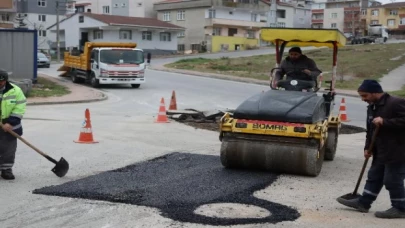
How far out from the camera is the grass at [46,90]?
22903 mm

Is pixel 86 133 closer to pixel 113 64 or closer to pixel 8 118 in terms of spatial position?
pixel 8 118

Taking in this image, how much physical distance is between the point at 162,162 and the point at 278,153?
2177 mm

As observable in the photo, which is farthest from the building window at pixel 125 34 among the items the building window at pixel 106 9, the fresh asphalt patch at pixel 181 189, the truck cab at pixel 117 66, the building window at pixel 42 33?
the fresh asphalt patch at pixel 181 189

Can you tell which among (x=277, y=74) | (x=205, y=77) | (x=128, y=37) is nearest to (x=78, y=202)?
(x=277, y=74)

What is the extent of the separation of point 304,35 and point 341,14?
108173 mm

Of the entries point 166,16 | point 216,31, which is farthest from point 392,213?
point 166,16

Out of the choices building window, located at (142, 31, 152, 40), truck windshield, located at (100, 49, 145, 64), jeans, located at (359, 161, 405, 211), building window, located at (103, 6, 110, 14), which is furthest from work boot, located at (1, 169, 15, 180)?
building window, located at (103, 6, 110, 14)

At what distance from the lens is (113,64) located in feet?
89.9

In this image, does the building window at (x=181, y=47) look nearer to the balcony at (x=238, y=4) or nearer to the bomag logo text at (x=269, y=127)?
the balcony at (x=238, y=4)

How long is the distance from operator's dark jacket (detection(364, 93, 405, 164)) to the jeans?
4.8 inches

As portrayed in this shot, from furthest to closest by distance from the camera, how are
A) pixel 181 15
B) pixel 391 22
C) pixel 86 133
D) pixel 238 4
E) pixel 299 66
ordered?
pixel 391 22 < pixel 238 4 < pixel 181 15 < pixel 86 133 < pixel 299 66

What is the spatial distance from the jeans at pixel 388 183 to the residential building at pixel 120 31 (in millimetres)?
57943

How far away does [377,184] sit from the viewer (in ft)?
22.0

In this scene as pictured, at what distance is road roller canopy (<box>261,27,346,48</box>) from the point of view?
1056 centimetres
